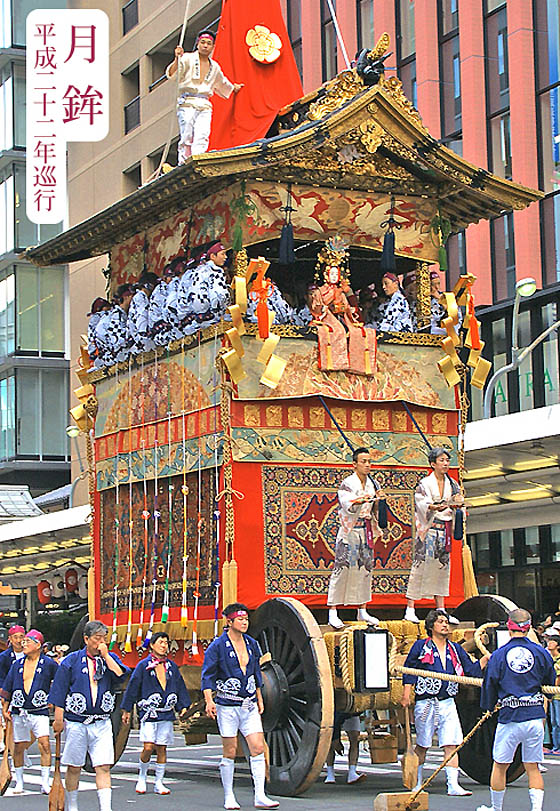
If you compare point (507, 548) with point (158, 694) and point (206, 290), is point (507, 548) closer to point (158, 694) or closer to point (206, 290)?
point (158, 694)

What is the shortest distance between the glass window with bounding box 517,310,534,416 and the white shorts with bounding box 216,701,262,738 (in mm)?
22032

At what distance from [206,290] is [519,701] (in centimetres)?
523

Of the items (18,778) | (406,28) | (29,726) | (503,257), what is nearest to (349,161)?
(29,726)

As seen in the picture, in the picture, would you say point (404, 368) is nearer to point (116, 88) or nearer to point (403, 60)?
point (403, 60)

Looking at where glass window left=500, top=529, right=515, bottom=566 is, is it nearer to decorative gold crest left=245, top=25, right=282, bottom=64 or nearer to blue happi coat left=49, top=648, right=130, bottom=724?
decorative gold crest left=245, top=25, right=282, bottom=64

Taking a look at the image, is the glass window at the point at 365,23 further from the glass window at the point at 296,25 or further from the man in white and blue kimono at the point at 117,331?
the man in white and blue kimono at the point at 117,331

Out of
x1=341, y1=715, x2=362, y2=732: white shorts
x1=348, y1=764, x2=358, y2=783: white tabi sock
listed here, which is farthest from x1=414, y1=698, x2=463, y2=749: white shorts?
x1=348, y1=764, x2=358, y2=783: white tabi sock

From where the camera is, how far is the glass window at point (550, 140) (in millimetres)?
33344

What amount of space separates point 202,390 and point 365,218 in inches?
96.8

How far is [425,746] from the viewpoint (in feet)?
43.7

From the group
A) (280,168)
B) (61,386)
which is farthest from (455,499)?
(61,386)

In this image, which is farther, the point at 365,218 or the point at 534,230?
the point at 534,230

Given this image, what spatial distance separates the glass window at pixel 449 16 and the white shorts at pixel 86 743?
2747cm

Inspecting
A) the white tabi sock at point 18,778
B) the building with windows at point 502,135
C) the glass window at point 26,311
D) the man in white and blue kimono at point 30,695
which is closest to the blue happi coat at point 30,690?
the man in white and blue kimono at point 30,695
